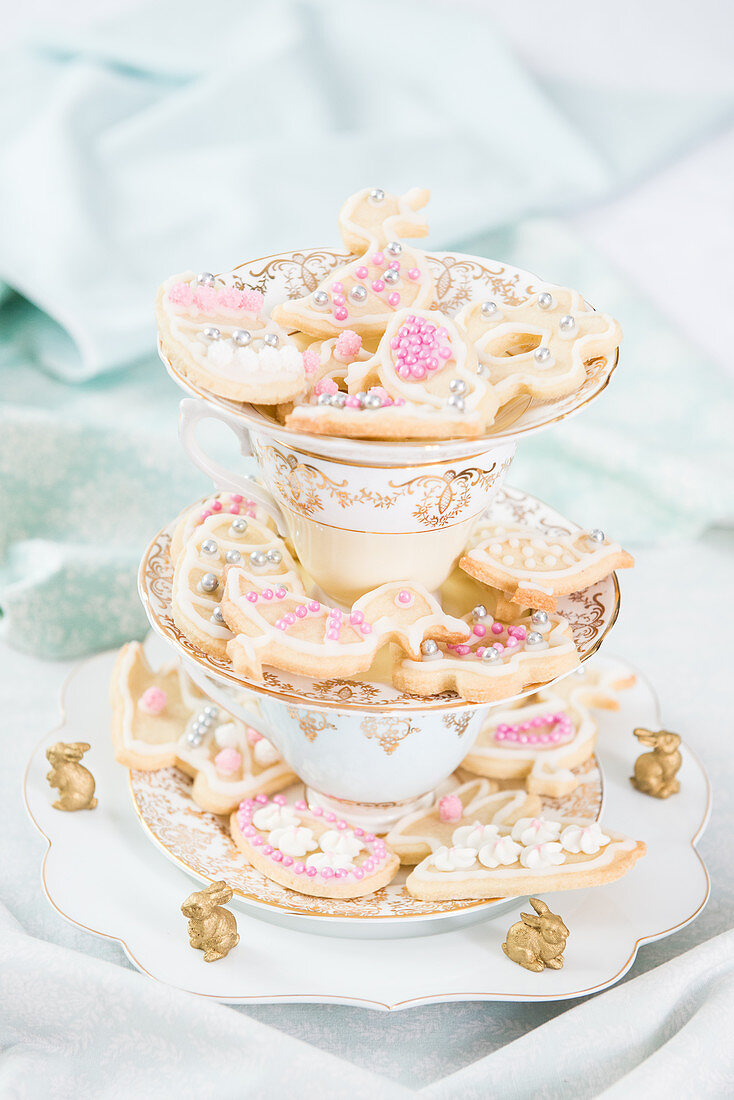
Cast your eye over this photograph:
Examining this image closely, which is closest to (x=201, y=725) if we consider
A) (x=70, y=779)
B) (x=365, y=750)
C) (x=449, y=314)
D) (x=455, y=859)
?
(x=70, y=779)

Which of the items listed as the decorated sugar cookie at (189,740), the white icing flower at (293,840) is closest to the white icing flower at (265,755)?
the decorated sugar cookie at (189,740)

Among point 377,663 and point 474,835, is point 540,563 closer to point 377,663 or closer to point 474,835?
point 377,663

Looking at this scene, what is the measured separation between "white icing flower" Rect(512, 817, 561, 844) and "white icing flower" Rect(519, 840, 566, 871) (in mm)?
16

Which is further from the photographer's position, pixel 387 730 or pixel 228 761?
pixel 228 761

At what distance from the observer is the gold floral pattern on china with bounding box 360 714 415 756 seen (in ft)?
3.77

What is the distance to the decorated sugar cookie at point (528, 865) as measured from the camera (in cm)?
114

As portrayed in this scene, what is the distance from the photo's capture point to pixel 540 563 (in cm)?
111

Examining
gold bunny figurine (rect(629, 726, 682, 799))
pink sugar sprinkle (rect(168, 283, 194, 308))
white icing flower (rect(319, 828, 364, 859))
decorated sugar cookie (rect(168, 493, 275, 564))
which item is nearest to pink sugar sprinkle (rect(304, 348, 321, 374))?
pink sugar sprinkle (rect(168, 283, 194, 308))

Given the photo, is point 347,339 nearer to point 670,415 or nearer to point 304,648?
point 304,648

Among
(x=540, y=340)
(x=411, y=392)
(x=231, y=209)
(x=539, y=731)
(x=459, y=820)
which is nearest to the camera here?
(x=411, y=392)

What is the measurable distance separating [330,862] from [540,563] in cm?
39

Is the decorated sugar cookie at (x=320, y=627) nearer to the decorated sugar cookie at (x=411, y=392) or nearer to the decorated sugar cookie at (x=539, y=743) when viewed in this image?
the decorated sugar cookie at (x=411, y=392)

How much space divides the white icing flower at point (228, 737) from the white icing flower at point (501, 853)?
341 mm

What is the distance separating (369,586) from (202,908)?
1.18 feet
